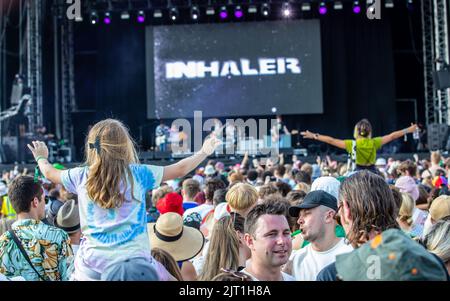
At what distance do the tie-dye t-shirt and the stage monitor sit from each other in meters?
16.8

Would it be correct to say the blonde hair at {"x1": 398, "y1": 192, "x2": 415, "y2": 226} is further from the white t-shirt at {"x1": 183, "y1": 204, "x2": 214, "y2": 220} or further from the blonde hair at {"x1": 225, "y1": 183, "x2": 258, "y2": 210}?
the white t-shirt at {"x1": 183, "y1": 204, "x2": 214, "y2": 220}

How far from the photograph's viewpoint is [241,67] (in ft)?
65.6

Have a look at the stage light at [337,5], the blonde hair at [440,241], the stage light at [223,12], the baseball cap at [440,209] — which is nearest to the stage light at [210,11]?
the stage light at [223,12]

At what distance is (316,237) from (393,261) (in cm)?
158

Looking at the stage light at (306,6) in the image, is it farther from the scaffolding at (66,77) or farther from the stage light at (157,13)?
the scaffolding at (66,77)

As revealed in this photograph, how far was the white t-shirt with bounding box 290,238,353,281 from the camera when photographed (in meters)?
3.21

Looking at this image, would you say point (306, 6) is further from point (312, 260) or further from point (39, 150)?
point (312, 260)

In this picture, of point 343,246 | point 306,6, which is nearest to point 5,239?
point 343,246

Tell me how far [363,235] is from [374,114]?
1849 centimetres

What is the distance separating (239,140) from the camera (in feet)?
62.5

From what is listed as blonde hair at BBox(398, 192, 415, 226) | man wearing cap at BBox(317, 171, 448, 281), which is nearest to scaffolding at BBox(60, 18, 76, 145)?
blonde hair at BBox(398, 192, 415, 226)

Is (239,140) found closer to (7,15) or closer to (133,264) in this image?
(7,15)

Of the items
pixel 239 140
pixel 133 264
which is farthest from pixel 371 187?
pixel 239 140
